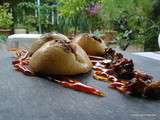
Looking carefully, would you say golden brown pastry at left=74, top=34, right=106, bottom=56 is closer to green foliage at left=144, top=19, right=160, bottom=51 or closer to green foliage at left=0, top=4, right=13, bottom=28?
green foliage at left=144, top=19, right=160, bottom=51

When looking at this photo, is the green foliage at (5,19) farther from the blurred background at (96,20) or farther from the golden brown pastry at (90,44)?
the golden brown pastry at (90,44)

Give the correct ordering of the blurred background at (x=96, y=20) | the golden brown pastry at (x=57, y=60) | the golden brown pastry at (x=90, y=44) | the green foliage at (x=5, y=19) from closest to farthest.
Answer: the golden brown pastry at (x=57, y=60) < the golden brown pastry at (x=90, y=44) < the blurred background at (x=96, y=20) < the green foliage at (x=5, y=19)

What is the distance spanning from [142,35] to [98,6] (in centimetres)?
144

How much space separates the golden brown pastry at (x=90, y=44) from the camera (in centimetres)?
185

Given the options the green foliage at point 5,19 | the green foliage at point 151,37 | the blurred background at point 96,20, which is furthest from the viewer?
the green foliage at point 5,19

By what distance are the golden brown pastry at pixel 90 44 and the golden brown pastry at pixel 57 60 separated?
38cm

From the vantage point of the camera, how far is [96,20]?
7.08m

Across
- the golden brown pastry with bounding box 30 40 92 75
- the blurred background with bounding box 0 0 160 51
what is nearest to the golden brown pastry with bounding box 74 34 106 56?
the golden brown pastry with bounding box 30 40 92 75

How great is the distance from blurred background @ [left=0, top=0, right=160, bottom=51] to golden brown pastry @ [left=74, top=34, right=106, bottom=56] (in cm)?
351

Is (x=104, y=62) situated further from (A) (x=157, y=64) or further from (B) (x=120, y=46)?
(B) (x=120, y=46)

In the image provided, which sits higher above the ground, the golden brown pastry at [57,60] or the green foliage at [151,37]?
the golden brown pastry at [57,60]

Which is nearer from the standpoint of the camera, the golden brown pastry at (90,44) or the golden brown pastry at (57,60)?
the golden brown pastry at (57,60)

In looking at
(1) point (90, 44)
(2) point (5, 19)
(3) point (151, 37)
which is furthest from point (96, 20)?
(1) point (90, 44)

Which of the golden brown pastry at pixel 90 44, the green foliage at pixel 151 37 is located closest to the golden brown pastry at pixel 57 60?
the golden brown pastry at pixel 90 44
